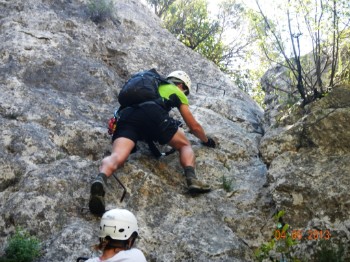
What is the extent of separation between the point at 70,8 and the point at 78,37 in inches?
47.0

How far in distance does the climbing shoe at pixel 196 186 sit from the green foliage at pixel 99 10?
17.2ft

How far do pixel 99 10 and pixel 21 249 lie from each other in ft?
22.2

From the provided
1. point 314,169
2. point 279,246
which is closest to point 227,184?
point 314,169

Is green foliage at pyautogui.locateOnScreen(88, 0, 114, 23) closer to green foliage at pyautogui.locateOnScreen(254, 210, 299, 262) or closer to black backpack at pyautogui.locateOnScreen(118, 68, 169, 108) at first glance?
black backpack at pyautogui.locateOnScreen(118, 68, 169, 108)

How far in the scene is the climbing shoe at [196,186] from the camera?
6047mm

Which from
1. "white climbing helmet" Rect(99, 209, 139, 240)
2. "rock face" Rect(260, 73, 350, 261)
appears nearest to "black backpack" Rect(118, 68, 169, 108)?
"rock face" Rect(260, 73, 350, 261)

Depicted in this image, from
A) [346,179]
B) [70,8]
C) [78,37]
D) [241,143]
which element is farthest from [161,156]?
[70,8]

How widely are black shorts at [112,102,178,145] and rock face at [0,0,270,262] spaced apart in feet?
1.49

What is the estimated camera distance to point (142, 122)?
615 centimetres

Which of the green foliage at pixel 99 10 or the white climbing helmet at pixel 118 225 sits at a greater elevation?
the green foliage at pixel 99 10

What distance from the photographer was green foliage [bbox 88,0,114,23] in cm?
987

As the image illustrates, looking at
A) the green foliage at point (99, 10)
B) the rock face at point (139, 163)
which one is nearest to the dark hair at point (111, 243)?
the rock face at point (139, 163)

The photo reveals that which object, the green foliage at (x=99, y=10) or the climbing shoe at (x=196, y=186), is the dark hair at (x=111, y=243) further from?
the green foliage at (x=99, y=10)

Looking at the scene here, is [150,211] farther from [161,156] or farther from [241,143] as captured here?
[241,143]
